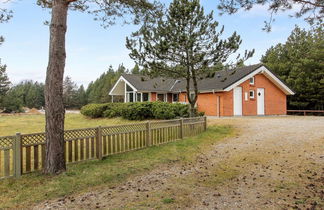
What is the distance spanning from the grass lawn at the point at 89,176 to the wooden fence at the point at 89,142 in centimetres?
23

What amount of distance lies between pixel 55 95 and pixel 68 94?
6447 cm

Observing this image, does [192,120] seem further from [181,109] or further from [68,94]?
→ [68,94]

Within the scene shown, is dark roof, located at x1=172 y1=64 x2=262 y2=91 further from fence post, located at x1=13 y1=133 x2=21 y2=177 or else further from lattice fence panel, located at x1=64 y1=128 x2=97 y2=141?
fence post, located at x1=13 y1=133 x2=21 y2=177

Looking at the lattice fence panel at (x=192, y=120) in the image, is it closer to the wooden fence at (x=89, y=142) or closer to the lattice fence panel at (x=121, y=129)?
the wooden fence at (x=89, y=142)

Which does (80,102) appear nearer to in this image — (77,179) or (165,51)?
(165,51)

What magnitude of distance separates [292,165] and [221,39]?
662 centimetres

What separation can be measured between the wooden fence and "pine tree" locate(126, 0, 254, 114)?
10.7ft

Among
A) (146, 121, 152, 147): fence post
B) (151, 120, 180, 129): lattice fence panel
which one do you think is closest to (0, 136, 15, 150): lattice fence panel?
(146, 121, 152, 147): fence post

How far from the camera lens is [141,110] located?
17016mm

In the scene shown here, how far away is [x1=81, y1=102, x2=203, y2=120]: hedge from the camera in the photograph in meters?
15.5

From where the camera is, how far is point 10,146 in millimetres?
4738

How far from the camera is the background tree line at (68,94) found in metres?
48.2


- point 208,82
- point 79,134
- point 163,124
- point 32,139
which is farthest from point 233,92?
Answer: point 32,139

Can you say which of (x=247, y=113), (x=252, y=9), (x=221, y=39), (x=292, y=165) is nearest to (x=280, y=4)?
(x=252, y=9)
